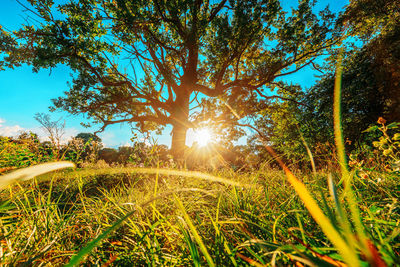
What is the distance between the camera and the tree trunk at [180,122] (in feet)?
29.6

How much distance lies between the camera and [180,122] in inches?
353

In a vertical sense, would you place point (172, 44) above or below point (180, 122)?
above

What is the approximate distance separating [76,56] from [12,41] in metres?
2.33

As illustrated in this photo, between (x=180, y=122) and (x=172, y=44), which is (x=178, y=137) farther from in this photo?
(x=172, y=44)

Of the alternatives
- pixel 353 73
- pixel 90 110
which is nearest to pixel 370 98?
pixel 353 73

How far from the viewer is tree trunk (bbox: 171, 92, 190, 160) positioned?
355 inches

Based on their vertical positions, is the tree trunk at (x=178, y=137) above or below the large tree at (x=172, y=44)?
below

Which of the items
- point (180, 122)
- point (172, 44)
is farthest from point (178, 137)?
point (172, 44)

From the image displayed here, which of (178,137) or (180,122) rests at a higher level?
(180,122)

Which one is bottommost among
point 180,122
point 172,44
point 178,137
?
point 178,137

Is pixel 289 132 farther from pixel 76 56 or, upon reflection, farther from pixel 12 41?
pixel 12 41

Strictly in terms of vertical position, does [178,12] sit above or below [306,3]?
below

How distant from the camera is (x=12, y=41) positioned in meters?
6.41

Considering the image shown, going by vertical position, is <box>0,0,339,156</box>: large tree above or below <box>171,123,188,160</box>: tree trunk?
above
